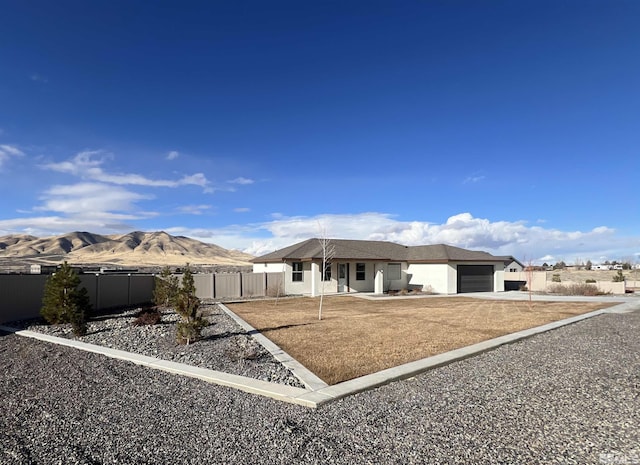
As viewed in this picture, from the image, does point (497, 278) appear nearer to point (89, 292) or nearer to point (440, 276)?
point (440, 276)

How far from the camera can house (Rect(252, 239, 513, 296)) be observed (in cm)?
2753

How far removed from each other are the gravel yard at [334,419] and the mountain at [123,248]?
11389 centimetres

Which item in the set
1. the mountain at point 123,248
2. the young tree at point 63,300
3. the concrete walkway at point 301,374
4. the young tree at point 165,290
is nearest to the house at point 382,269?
the young tree at point 165,290

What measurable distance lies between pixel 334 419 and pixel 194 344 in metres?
5.65

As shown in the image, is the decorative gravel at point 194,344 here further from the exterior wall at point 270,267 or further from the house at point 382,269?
the exterior wall at point 270,267

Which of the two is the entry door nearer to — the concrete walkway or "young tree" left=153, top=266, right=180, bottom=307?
"young tree" left=153, top=266, right=180, bottom=307

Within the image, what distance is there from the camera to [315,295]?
26250 millimetres

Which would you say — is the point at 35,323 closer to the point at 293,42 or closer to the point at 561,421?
the point at 293,42

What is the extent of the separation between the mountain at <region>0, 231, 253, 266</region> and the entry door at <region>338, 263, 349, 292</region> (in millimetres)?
94282

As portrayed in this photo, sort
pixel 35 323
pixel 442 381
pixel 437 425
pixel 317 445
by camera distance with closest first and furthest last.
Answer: pixel 317 445 → pixel 437 425 → pixel 442 381 → pixel 35 323

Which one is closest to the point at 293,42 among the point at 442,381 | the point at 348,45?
the point at 348,45

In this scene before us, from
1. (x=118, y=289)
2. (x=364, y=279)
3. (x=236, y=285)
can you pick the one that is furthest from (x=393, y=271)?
(x=118, y=289)

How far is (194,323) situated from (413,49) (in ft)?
42.7

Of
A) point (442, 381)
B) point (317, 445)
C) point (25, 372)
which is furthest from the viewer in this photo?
point (25, 372)
